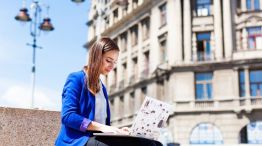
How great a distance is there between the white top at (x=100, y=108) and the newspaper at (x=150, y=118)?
26 cm

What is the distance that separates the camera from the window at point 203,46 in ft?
99.4

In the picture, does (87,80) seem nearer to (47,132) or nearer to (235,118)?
(47,132)

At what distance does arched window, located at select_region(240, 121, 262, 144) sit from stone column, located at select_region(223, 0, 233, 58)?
471cm

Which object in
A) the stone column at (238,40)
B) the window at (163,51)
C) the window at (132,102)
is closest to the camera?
the stone column at (238,40)

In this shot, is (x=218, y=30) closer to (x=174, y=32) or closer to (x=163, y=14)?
(x=174, y=32)

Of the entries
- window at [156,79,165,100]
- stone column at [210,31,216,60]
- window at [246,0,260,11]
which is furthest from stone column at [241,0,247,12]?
window at [156,79,165,100]

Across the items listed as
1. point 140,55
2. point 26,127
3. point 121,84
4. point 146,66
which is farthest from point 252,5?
point 26,127

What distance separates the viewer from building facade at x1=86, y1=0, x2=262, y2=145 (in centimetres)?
2848

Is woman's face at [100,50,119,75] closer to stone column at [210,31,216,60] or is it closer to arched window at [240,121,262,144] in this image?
arched window at [240,121,262,144]

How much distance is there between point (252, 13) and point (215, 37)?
2.90 m

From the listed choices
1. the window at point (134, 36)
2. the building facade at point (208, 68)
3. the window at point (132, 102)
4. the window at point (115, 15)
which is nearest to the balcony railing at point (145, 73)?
the building facade at point (208, 68)

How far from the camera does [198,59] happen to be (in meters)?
30.3

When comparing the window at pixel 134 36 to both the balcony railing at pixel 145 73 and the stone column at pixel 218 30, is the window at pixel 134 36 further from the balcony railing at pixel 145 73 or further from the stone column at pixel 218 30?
the stone column at pixel 218 30

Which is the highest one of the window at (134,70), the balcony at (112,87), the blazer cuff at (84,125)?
the window at (134,70)
